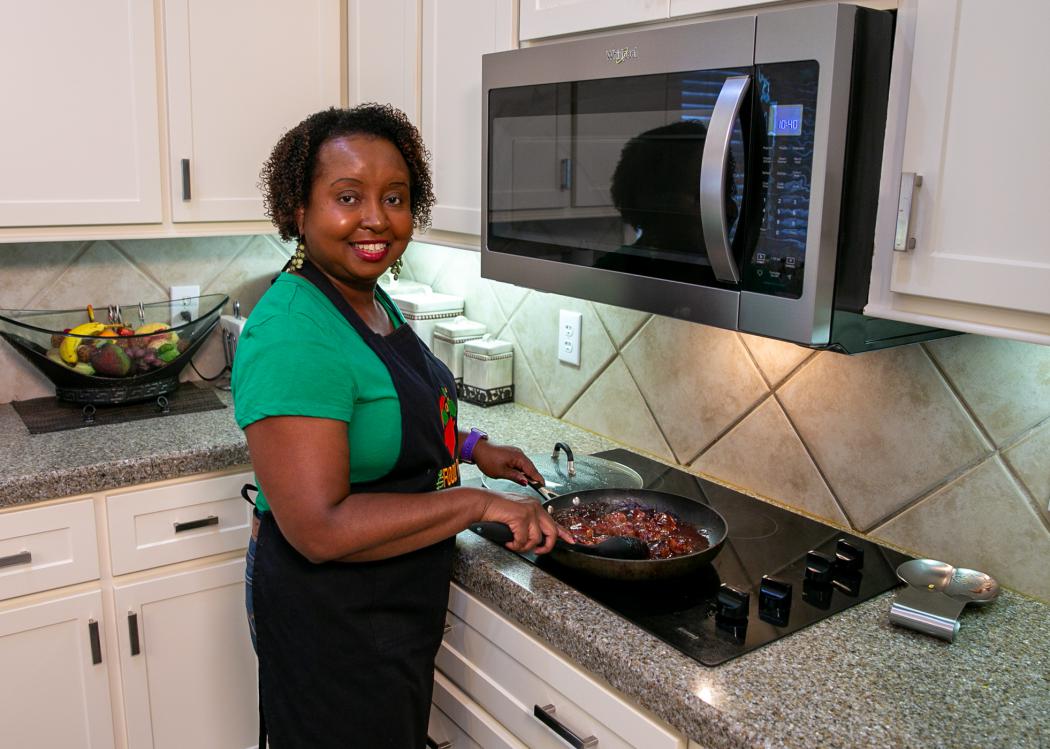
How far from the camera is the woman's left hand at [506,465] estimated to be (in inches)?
65.5

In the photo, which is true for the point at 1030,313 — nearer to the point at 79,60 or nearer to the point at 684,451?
the point at 684,451

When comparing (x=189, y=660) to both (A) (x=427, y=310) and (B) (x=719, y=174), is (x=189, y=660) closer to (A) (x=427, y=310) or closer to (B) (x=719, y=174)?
(A) (x=427, y=310)

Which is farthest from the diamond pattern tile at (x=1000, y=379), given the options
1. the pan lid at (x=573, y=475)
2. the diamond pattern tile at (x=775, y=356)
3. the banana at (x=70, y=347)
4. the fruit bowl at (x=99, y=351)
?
the banana at (x=70, y=347)

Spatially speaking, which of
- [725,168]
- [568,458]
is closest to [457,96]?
[568,458]

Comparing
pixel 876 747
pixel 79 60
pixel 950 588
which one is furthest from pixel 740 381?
pixel 79 60

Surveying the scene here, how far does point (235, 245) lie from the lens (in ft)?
8.13

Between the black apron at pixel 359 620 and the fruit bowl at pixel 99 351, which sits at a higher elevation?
the fruit bowl at pixel 99 351

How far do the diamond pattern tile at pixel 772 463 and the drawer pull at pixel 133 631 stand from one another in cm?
118

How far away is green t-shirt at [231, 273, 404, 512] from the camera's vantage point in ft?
3.98

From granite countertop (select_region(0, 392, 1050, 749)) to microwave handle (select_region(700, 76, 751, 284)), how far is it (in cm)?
49

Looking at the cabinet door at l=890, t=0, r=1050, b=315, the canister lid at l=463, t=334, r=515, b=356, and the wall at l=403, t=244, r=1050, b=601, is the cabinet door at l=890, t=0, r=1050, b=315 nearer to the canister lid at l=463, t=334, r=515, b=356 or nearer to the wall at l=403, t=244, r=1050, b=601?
the wall at l=403, t=244, r=1050, b=601

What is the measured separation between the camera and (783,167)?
1157mm

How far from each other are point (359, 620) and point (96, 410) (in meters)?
1.06

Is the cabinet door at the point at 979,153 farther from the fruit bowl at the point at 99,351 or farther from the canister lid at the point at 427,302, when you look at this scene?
the fruit bowl at the point at 99,351
